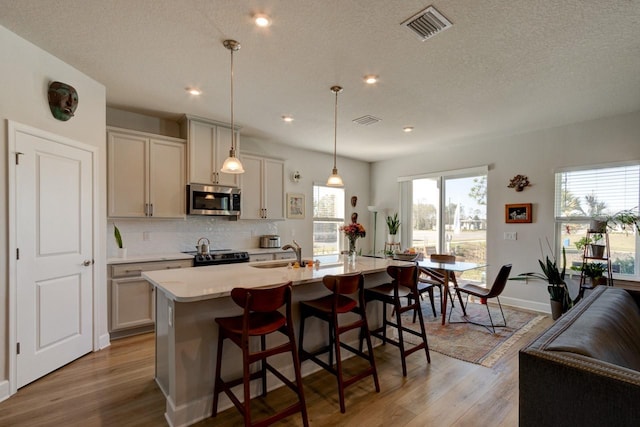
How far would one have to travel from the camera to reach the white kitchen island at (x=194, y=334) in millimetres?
1979

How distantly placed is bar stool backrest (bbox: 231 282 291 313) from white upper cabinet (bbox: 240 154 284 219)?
2.85 m

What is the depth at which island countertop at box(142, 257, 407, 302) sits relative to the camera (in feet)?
6.18

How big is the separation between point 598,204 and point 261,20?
4.68 meters

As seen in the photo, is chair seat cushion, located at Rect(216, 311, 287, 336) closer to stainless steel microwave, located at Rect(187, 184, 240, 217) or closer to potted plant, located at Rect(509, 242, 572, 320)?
stainless steel microwave, located at Rect(187, 184, 240, 217)

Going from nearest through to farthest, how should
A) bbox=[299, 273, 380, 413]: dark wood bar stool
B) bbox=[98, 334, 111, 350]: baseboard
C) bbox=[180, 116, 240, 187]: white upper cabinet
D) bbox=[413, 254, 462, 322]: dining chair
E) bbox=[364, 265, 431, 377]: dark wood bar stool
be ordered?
1. bbox=[299, 273, 380, 413]: dark wood bar stool
2. bbox=[364, 265, 431, 377]: dark wood bar stool
3. bbox=[98, 334, 111, 350]: baseboard
4. bbox=[180, 116, 240, 187]: white upper cabinet
5. bbox=[413, 254, 462, 322]: dining chair

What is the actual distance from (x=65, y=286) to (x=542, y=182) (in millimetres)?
5884

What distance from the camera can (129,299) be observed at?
3.40 m

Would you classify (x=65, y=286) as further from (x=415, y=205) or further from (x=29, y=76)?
(x=415, y=205)

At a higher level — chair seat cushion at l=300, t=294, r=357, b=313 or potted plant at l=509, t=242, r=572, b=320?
chair seat cushion at l=300, t=294, r=357, b=313

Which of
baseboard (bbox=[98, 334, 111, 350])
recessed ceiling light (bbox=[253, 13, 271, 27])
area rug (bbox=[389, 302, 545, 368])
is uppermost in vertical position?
recessed ceiling light (bbox=[253, 13, 271, 27])

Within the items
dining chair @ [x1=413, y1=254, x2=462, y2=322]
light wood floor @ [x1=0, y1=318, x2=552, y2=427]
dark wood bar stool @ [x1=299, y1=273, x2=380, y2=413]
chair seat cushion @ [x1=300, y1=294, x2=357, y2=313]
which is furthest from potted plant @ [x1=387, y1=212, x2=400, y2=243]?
chair seat cushion @ [x1=300, y1=294, x2=357, y2=313]

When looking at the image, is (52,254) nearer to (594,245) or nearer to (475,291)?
(475,291)

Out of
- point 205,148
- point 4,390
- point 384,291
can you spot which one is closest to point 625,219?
point 384,291

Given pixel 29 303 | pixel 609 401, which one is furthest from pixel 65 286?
pixel 609 401
